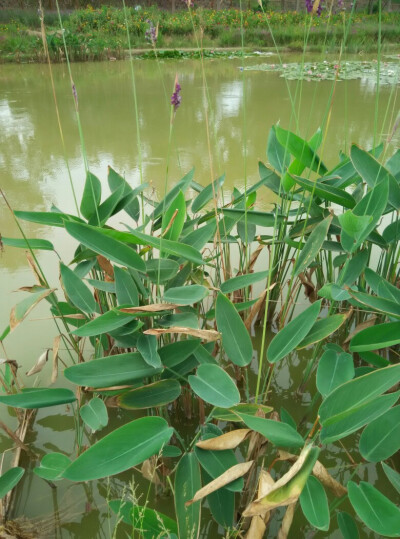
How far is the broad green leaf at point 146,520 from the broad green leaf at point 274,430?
18 cm

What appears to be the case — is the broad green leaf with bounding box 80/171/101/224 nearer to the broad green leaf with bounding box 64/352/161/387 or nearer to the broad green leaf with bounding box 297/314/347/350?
the broad green leaf with bounding box 64/352/161/387

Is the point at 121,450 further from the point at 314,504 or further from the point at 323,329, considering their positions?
the point at 323,329

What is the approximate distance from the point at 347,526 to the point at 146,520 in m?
0.27

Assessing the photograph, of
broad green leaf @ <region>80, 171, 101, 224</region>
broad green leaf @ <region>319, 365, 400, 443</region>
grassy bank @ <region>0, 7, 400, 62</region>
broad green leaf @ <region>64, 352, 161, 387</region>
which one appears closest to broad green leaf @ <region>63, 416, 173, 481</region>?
broad green leaf @ <region>64, 352, 161, 387</region>

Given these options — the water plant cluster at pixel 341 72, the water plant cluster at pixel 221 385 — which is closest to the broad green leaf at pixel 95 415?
the water plant cluster at pixel 221 385

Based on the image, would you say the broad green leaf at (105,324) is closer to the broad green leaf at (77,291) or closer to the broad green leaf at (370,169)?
the broad green leaf at (77,291)

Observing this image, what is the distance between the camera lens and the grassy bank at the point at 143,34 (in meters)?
6.34

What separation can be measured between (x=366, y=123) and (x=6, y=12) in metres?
8.49

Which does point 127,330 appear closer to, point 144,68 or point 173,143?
point 173,143

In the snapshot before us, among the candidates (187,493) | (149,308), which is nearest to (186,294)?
(149,308)

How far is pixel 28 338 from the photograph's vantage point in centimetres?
115

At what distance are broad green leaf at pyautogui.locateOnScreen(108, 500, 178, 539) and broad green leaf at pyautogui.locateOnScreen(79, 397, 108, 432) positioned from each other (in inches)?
4.4

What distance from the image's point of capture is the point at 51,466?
27.5 inches

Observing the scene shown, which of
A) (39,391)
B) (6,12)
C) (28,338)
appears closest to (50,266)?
(28,338)
